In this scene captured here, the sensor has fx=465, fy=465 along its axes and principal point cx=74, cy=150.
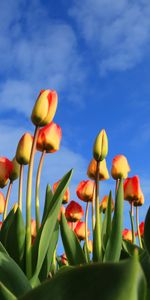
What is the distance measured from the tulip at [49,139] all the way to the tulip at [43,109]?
0.22 metres

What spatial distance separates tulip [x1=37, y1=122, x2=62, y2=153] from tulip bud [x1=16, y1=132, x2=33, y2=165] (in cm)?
13

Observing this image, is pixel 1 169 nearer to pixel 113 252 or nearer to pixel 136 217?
pixel 113 252

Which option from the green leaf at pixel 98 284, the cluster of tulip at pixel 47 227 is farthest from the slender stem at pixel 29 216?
the green leaf at pixel 98 284

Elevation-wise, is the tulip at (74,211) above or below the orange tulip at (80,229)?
above

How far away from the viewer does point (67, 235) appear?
1.63 meters

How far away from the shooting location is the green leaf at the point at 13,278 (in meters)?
0.71

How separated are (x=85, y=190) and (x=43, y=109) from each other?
995 millimetres

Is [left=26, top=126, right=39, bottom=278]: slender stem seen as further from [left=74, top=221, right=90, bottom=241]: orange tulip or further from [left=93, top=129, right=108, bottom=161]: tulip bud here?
[left=74, top=221, right=90, bottom=241]: orange tulip

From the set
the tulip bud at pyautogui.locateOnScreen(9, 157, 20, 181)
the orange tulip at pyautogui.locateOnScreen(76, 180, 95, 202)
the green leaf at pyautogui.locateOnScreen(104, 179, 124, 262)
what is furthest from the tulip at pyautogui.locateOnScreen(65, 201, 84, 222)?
the green leaf at pyautogui.locateOnScreen(104, 179, 124, 262)

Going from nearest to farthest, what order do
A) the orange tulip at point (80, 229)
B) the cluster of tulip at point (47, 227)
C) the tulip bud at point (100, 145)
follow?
the cluster of tulip at point (47, 227), the tulip bud at point (100, 145), the orange tulip at point (80, 229)

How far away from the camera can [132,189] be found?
2.44 metres

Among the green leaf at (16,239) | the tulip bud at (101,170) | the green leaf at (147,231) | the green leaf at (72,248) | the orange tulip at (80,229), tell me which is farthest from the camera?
the orange tulip at (80,229)

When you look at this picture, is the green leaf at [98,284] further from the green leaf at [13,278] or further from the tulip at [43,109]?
the tulip at [43,109]

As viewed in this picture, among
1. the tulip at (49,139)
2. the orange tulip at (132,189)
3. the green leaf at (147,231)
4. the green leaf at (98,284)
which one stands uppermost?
the tulip at (49,139)
